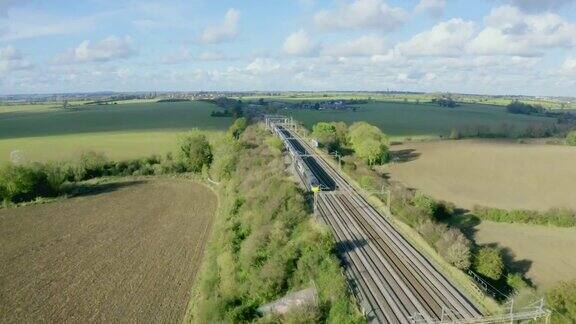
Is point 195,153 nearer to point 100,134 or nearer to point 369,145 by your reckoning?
point 369,145

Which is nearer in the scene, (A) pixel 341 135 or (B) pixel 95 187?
(B) pixel 95 187

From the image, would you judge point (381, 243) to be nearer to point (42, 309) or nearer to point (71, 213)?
point (42, 309)

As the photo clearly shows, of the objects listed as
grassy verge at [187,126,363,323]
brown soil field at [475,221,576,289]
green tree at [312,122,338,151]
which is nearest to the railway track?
grassy verge at [187,126,363,323]

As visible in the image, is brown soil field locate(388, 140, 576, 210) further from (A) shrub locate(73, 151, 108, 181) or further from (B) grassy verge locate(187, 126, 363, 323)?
(A) shrub locate(73, 151, 108, 181)

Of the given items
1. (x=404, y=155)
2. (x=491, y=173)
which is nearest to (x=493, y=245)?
(x=491, y=173)

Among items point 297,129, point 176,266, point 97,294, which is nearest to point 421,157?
point 297,129

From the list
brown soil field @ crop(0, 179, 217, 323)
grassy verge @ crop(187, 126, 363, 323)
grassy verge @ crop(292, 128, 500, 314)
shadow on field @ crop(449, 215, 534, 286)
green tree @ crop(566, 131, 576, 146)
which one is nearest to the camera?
grassy verge @ crop(187, 126, 363, 323)

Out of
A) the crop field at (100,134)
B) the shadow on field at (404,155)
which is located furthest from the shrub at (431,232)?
the crop field at (100,134)
